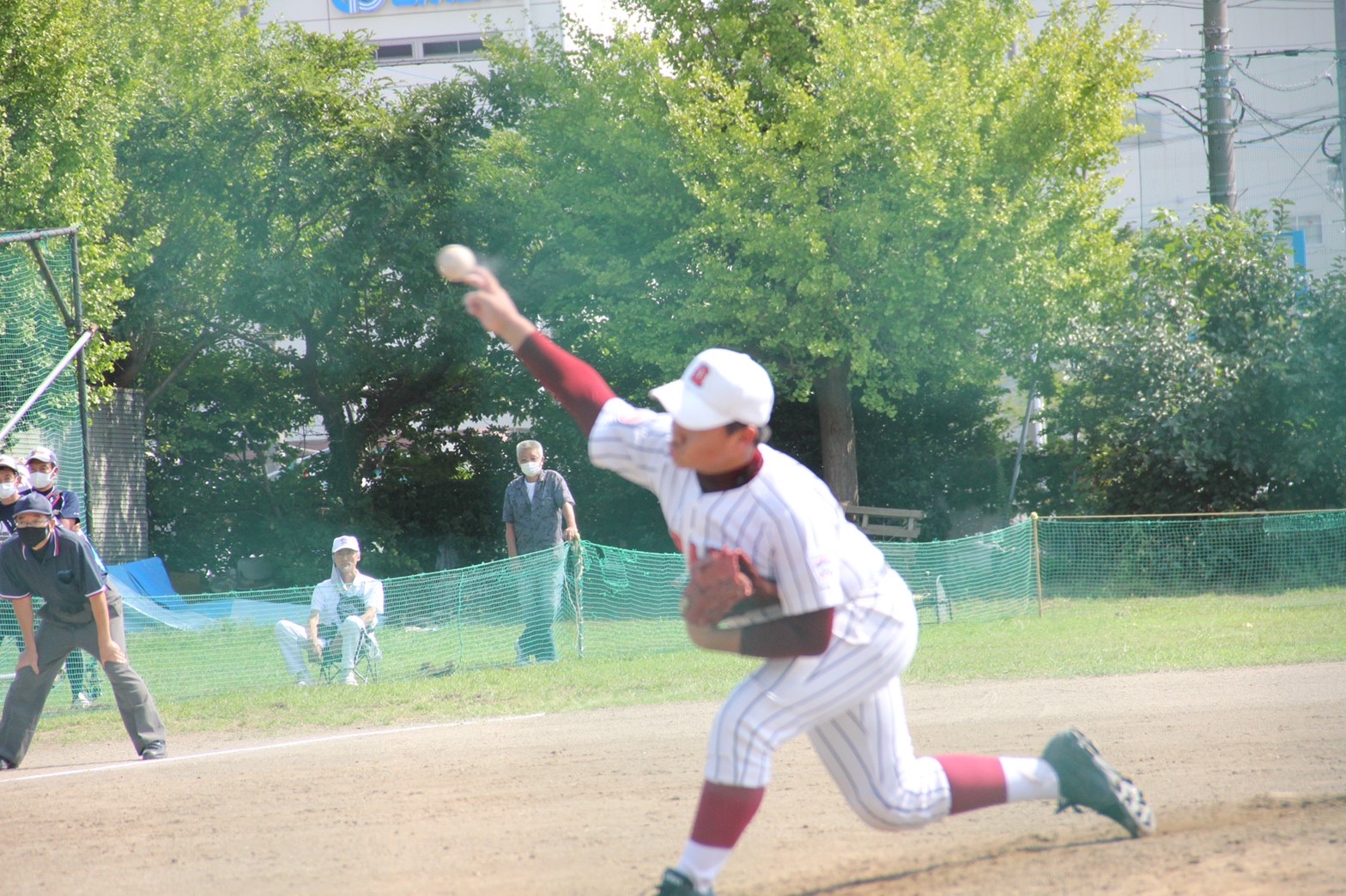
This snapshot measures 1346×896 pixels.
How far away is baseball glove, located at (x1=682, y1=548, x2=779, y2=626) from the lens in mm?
3385

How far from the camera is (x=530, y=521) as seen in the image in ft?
39.8

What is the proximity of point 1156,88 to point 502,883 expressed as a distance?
108 ft

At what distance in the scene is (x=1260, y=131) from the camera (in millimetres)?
29891

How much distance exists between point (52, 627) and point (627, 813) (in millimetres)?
4299

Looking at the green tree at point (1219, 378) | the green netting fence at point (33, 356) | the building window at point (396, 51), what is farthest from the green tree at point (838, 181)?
the building window at point (396, 51)

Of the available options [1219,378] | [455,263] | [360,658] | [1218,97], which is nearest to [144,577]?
[360,658]

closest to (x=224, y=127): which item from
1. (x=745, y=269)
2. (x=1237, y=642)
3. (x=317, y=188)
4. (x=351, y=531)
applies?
(x=317, y=188)

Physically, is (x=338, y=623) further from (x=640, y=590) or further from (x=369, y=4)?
(x=369, y=4)

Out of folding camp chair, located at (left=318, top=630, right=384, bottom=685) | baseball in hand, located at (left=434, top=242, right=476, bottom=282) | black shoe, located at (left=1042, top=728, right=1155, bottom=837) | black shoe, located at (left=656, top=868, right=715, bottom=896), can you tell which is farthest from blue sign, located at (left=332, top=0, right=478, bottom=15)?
black shoe, located at (left=656, top=868, right=715, bottom=896)

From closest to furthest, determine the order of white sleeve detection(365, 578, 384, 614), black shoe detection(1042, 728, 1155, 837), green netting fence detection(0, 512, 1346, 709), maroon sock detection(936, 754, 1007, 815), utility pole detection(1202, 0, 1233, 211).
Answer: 1. maroon sock detection(936, 754, 1007, 815)
2. black shoe detection(1042, 728, 1155, 837)
3. white sleeve detection(365, 578, 384, 614)
4. green netting fence detection(0, 512, 1346, 709)
5. utility pole detection(1202, 0, 1233, 211)

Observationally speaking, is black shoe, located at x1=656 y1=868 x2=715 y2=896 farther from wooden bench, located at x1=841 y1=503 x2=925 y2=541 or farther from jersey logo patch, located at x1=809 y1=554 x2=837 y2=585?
wooden bench, located at x1=841 y1=503 x2=925 y2=541

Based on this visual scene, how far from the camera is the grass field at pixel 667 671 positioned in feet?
31.2

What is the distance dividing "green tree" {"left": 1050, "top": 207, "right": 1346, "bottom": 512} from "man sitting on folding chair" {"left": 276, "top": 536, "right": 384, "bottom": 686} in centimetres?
1271

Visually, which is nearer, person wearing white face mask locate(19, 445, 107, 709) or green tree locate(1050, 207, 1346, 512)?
person wearing white face mask locate(19, 445, 107, 709)
